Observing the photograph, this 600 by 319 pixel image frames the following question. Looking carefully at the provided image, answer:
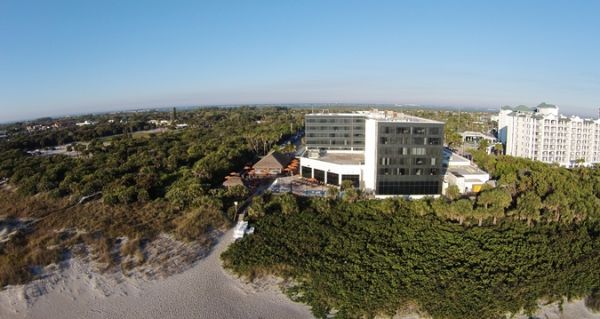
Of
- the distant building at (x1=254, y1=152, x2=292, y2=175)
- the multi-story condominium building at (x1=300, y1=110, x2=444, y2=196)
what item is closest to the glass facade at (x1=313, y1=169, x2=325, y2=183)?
the distant building at (x1=254, y1=152, x2=292, y2=175)

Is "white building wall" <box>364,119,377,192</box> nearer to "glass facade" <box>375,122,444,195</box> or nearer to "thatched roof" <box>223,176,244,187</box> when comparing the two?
"glass facade" <box>375,122,444,195</box>

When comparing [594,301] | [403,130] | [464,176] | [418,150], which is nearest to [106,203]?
[403,130]

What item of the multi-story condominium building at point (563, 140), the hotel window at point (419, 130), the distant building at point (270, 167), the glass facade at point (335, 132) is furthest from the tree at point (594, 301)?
the multi-story condominium building at point (563, 140)

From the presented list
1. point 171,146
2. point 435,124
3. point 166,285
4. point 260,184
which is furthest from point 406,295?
point 171,146

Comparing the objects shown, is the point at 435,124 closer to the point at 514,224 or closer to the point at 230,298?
A: the point at 514,224

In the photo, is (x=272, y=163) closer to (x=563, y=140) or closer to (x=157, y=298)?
(x=157, y=298)
